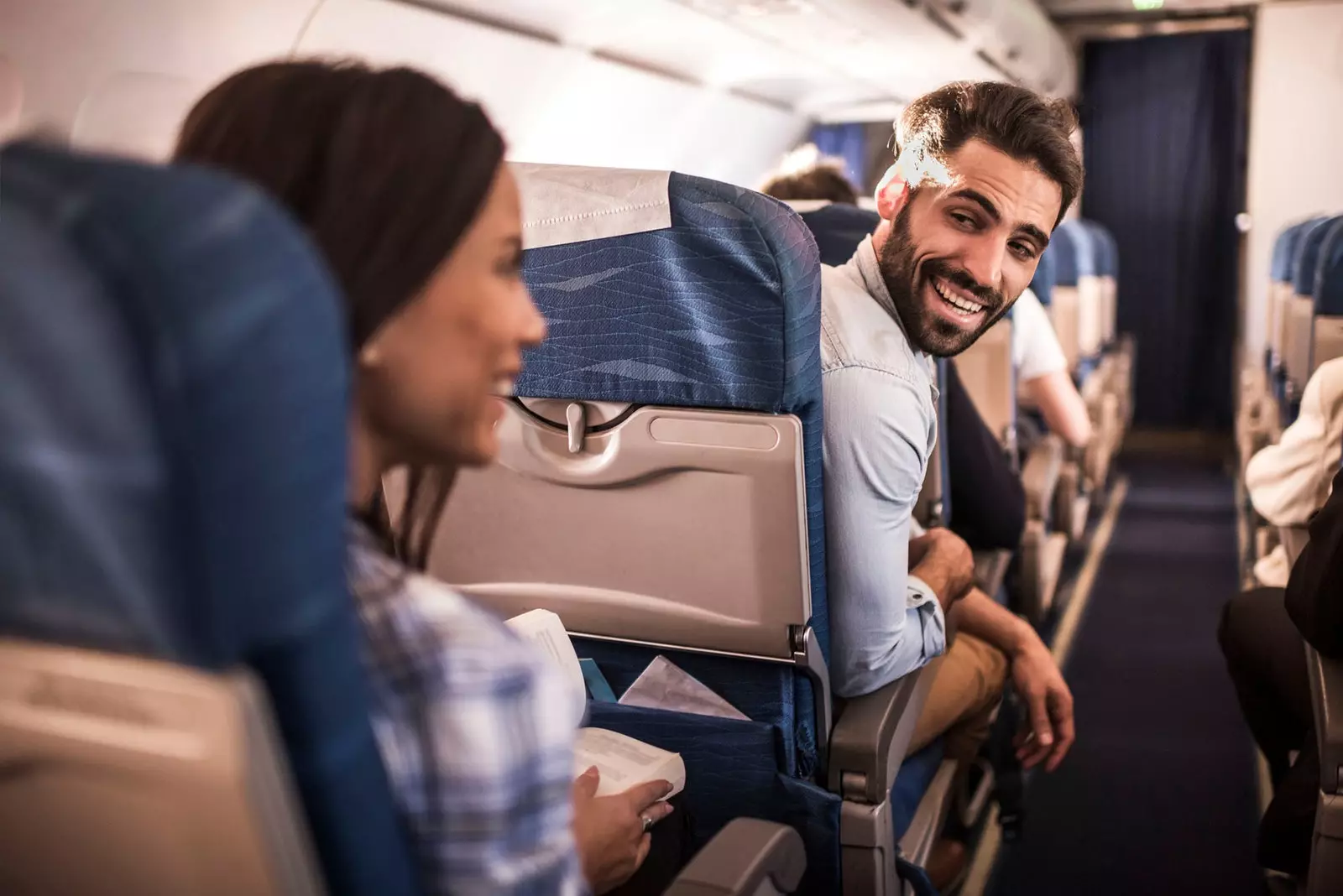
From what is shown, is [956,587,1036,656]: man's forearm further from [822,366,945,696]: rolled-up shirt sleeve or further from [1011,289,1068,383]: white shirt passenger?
[1011,289,1068,383]: white shirt passenger

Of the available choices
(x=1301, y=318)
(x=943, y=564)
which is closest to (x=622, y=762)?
(x=943, y=564)

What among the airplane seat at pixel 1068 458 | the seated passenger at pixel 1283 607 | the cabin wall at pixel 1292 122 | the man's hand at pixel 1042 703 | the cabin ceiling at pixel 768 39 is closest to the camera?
the man's hand at pixel 1042 703

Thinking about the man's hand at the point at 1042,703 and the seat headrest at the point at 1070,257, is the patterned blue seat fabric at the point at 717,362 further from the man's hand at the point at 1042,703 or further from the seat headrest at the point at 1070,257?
the seat headrest at the point at 1070,257

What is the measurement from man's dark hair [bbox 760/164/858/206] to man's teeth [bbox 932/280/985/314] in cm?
145

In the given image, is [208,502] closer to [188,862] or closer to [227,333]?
[227,333]

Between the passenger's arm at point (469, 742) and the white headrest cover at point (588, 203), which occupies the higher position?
the white headrest cover at point (588, 203)

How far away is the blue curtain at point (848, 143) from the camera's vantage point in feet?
27.7

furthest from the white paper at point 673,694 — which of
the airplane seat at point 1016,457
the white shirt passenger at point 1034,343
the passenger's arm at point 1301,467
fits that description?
the white shirt passenger at point 1034,343

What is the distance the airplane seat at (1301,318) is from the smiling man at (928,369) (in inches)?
61.1

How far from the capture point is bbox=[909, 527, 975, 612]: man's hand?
2.07 metres

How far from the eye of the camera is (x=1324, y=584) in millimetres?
1778

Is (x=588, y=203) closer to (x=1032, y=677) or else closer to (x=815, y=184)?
(x=1032, y=677)

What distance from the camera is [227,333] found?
58cm

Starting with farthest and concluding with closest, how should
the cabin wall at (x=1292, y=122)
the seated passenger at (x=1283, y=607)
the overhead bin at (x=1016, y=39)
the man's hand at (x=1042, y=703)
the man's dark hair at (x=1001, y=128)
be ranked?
the cabin wall at (x=1292, y=122) < the overhead bin at (x=1016, y=39) < the seated passenger at (x=1283, y=607) < the man's hand at (x=1042, y=703) < the man's dark hair at (x=1001, y=128)
